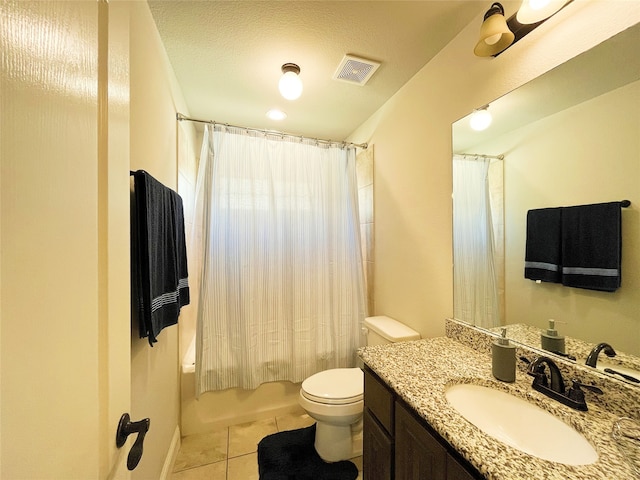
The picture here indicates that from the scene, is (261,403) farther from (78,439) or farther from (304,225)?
(78,439)

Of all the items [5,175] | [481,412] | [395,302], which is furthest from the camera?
[395,302]

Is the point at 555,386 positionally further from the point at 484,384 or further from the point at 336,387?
the point at 336,387

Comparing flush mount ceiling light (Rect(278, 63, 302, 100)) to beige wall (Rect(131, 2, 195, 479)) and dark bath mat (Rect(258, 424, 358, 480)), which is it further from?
dark bath mat (Rect(258, 424, 358, 480))

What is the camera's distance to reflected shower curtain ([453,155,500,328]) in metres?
1.28

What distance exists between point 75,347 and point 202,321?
1447mm

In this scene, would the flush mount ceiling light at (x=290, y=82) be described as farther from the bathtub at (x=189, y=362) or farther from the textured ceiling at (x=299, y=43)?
the bathtub at (x=189, y=362)

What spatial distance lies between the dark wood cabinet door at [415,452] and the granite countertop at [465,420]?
0.08m

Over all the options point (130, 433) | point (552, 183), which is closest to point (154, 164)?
point (130, 433)

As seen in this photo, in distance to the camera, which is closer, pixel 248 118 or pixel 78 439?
pixel 78 439

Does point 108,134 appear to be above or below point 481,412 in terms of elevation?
above

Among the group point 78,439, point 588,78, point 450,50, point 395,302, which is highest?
point 450,50

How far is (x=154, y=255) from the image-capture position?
1.08 metres

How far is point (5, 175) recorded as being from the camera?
0.31 metres

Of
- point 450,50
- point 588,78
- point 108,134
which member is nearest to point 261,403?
point 108,134
